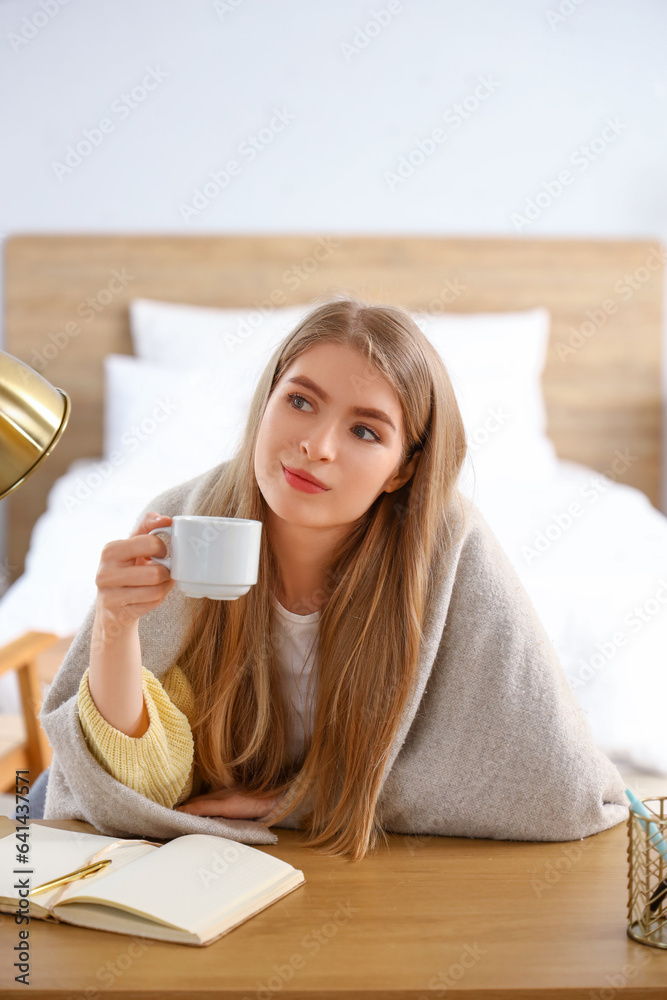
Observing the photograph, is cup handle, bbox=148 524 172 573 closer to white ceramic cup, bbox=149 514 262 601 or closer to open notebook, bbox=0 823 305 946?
white ceramic cup, bbox=149 514 262 601

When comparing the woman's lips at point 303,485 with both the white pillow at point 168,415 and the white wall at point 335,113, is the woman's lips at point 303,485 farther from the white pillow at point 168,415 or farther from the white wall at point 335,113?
the white wall at point 335,113

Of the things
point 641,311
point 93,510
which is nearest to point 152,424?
point 93,510

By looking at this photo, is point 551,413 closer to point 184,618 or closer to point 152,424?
point 152,424

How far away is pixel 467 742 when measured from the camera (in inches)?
40.7

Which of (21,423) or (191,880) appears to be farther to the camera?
(191,880)

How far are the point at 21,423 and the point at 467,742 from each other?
0.60 metres

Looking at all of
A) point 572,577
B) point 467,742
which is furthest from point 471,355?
point 467,742

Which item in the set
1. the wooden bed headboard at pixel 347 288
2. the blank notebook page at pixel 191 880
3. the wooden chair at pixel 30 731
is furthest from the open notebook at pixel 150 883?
the wooden bed headboard at pixel 347 288

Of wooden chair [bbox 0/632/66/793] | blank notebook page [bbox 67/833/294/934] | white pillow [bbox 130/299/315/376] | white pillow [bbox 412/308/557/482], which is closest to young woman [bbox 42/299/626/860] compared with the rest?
blank notebook page [bbox 67/833/294/934]

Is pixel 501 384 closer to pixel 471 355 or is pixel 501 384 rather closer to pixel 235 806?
pixel 471 355

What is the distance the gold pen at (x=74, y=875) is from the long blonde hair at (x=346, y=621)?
0.68ft

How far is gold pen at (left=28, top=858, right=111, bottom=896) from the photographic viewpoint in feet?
2.64

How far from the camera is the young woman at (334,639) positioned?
1.00 metres

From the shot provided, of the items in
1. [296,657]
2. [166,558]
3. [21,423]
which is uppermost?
[21,423]
